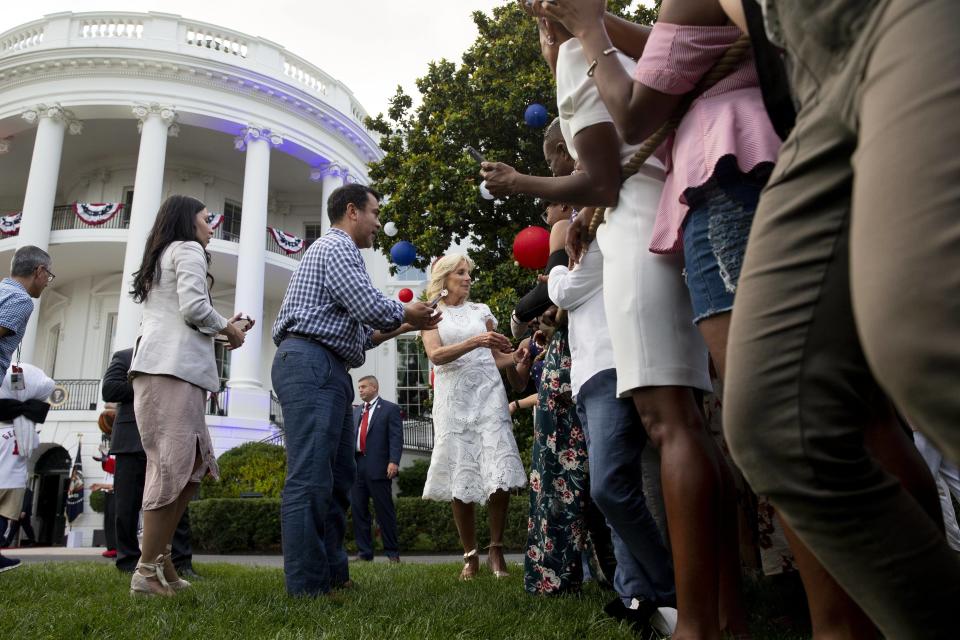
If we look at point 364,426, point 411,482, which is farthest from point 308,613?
point 411,482

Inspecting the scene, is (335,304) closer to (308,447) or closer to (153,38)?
(308,447)

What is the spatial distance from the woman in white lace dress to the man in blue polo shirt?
276 centimetres

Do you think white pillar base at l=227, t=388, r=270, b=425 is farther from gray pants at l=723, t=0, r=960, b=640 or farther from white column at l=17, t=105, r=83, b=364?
gray pants at l=723, t=0, r=960, b=640

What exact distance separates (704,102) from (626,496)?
4.65 feet

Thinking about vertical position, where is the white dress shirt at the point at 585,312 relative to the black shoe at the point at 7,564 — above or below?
above

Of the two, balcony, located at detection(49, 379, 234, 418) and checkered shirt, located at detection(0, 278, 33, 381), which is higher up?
balcony, located at detection(49, 379, 234, 418)

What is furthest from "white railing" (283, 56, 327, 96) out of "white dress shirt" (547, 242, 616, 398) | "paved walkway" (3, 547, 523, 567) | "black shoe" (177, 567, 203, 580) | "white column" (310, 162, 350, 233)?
"white dress shirt" (547, 242, 616, 398)

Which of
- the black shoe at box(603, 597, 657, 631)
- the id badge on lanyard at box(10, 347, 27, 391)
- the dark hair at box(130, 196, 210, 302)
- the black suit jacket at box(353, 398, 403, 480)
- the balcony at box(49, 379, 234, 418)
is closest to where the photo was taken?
the black shoe at box(603, 597, 657, 631)

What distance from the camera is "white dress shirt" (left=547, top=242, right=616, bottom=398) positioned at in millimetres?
2924

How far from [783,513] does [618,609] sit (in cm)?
166

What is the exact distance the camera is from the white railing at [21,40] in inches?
905

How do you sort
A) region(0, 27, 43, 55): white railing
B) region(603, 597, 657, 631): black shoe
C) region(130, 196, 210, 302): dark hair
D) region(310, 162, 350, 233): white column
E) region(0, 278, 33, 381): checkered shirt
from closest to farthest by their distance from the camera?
region(603, 597, 657, 631): black shoe < region(130, 196, 210, 302): dark hair < region(0, 278, 33, 381): checkered shirt < region(0, 27, 43, 55): white railing < region(310, 162, 350, 233): white column

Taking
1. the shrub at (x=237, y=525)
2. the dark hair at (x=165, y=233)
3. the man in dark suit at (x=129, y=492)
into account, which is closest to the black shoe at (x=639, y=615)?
the dark hair at (x=165, y=233)

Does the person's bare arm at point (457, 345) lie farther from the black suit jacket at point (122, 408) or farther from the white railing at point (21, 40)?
the white railing at point (21, 40)
